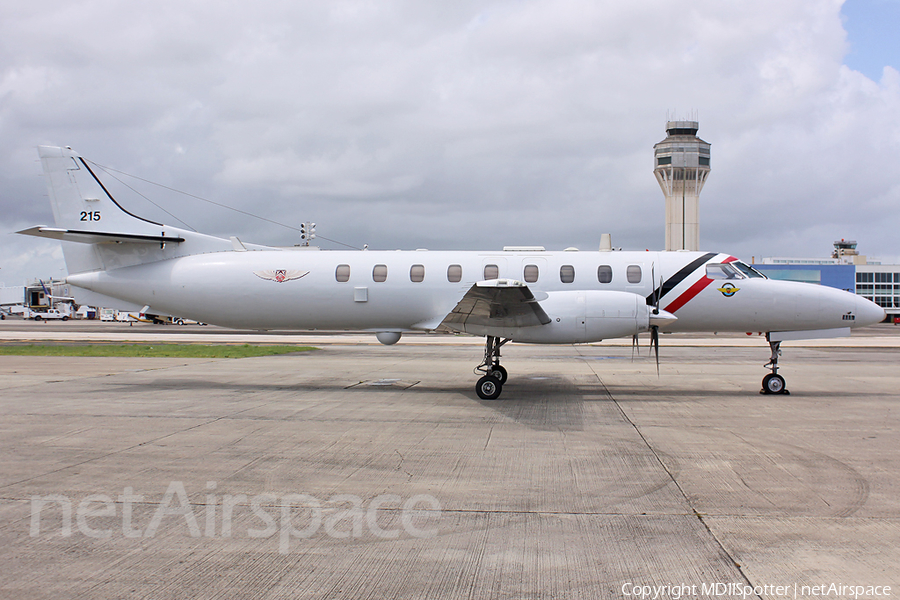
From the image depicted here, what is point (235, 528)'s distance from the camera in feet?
17.9

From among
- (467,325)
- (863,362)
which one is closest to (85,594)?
(467,325)

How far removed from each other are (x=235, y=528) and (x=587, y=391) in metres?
10.4

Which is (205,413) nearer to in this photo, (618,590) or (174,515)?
(174,515)

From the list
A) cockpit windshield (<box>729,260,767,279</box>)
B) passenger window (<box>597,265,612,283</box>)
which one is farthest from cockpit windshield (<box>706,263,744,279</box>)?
passenger window (<box>597,265,612,283</box>)

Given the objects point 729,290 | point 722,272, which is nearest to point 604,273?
point 722,272

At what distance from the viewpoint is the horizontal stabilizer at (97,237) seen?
555 inches

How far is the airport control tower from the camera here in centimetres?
10394

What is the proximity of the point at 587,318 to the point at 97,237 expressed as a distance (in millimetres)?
12029

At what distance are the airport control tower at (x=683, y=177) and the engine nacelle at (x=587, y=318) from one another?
97.8 m

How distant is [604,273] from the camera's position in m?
14.0

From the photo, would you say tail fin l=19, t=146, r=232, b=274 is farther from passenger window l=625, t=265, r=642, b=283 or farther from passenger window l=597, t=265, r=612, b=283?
passenger window l=625, t=265, r=642, b=283

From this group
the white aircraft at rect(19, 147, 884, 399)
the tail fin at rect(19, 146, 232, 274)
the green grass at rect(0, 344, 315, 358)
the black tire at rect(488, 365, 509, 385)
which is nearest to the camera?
the black tire at rect(488, 365, 509, 385)

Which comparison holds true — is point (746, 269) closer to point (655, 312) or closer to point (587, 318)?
point (655, 312)

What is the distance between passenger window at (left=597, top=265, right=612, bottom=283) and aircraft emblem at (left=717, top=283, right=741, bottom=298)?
8.49 feet
